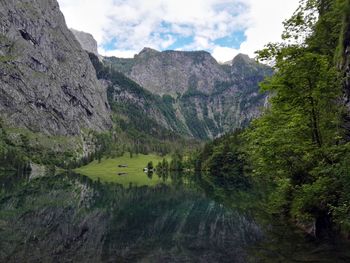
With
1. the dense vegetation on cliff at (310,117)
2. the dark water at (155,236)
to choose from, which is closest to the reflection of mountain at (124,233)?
the dark water at (155,236)

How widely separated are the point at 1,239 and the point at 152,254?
18.2 meters

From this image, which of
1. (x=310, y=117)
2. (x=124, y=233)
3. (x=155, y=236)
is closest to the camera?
(x=310, y=117)

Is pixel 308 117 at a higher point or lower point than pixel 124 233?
higher

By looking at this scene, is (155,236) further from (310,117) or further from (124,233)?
(310,117)

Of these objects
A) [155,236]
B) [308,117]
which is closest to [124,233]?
[155,236]

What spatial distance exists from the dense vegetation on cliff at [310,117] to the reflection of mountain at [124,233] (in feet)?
26.3

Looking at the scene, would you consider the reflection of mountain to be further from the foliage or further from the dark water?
the foliage

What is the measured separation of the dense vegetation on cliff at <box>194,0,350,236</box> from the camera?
1117 inches

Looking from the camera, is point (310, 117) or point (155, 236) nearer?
point (310, 117)

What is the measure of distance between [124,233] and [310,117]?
25632mm

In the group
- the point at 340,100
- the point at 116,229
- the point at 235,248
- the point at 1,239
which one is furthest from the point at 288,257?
the point at 1,239

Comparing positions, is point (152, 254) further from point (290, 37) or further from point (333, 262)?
point (290, 37)

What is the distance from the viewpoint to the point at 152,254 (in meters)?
32.4

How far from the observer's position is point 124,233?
42875 millimetres
